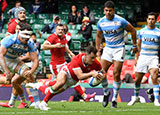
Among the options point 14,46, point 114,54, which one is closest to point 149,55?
point 114,54

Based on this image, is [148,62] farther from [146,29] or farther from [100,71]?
[100,71]

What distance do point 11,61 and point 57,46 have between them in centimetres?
222

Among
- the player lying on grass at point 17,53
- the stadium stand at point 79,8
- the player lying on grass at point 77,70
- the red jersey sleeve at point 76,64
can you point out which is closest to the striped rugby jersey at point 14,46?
the player lying on grass at point 17,53

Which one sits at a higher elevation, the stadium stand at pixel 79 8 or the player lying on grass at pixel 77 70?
the player lying on grass at pixel 77 70

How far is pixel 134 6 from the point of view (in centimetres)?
2414

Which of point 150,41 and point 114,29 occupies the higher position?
point 114,29

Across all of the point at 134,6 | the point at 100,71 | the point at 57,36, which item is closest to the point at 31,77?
the point at 100,71

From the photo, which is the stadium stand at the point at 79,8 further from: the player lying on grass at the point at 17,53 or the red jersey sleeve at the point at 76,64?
the red jersey sleeve at the point at 76,64

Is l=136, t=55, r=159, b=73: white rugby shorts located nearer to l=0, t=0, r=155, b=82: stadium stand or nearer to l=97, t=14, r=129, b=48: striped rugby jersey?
l=97, t=14, r=129, b=48: striped rugby jersey

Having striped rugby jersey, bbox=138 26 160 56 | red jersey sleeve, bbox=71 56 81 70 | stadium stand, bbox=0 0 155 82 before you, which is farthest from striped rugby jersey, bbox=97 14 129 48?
stadium stand, bbox=0 0 155 82

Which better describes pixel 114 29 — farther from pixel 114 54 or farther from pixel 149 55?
pixel 149 55

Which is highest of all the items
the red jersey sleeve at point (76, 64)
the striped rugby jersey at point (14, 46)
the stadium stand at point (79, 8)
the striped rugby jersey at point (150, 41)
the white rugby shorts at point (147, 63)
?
the striped rugby jersey at point (14, 46)

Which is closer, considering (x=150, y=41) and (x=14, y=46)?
(x=14, y=46)

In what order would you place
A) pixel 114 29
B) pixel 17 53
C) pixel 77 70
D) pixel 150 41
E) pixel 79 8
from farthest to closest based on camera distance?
pixel 79 8
pixel 150 41
pixel 114 29
pixel 17 53
pixel 77 70
